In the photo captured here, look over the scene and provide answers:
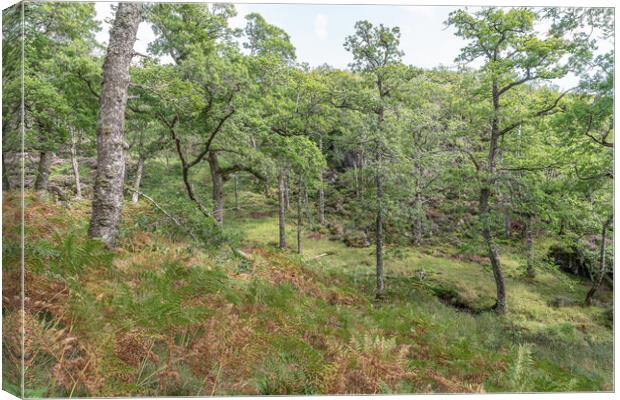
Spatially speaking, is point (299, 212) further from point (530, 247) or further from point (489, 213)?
point (530, 247)

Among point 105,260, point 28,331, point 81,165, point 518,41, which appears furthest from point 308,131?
point 28,331

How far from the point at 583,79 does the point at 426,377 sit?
4.74 meters

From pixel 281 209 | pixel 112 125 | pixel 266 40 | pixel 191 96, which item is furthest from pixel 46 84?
pixel 281 209

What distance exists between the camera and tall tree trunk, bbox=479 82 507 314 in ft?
25.8

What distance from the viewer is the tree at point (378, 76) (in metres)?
6.16

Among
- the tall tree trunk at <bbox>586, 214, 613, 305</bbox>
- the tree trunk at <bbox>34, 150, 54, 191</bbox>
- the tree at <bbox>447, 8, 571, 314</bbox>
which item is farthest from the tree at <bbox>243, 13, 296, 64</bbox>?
the tall tree trunk at <bbox>586, 214, 613, 305</bbox>

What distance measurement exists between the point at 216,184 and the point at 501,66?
6.41 metres

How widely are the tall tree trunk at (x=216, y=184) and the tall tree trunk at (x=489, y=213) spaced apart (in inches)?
226

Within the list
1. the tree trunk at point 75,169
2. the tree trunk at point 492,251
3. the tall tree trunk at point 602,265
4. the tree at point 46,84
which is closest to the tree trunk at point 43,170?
the tree at point 46,84

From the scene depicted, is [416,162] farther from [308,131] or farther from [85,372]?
[85,372]

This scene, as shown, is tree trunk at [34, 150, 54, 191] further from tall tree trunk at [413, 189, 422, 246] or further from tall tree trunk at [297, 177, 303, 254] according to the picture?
tall tree trunk at [413, 189, 422, 246]

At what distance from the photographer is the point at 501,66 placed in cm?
789

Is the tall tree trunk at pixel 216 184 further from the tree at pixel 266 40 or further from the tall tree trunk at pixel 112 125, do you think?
the tall tree trunk at pixel 112 125

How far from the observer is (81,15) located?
6504mm
